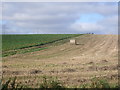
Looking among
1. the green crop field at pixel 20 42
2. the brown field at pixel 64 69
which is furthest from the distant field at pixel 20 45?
the brown field at pixel 64 69

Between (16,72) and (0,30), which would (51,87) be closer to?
(0,30)

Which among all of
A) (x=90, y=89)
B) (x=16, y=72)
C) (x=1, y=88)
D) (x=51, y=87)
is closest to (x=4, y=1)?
(x=1, y=88)

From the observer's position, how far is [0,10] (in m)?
1.87

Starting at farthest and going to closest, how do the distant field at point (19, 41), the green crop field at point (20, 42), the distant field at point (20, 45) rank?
the distant field at point (19, 41) < the green crop field at point (20, 42) < the distant field at point (20, 45)

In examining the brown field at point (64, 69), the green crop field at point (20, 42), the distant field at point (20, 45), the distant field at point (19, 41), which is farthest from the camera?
the distant field at point (19, 41)

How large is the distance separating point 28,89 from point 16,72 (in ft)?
6.66

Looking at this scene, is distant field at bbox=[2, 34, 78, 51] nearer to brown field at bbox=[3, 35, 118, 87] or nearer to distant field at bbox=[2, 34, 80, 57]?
distant field at bbox=[2, 34, 80, 57]

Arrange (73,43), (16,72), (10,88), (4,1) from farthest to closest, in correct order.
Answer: (73,43), (16,72), (10,88), (4,1)

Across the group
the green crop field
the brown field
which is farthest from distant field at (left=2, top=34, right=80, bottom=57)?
the brown field

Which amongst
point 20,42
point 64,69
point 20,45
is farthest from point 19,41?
point 64,69

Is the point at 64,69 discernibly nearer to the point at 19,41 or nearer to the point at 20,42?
the point at 20,42

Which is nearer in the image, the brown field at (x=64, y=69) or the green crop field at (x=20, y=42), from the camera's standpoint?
the brown field at (x=64, y=69)

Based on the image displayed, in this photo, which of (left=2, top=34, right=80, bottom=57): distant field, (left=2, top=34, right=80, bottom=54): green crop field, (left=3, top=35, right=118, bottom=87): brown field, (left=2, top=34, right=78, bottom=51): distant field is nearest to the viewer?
(left=3, top=35, right=118, bottom=87): brown field

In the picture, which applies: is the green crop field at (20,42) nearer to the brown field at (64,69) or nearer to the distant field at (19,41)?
the distant field at (19,41)
